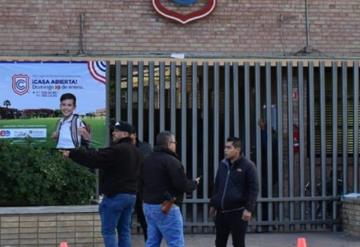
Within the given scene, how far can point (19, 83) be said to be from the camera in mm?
11094

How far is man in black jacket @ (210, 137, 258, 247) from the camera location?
306 inches

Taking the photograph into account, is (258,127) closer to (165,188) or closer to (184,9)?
(184,9)

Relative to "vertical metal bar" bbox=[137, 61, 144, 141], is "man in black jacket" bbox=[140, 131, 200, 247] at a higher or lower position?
lower

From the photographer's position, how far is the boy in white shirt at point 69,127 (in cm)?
1112

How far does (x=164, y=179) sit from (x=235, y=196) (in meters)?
0.91

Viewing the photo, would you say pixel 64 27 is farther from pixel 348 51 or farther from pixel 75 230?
pixel 348 51

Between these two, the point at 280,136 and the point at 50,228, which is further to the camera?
the point at 280,136

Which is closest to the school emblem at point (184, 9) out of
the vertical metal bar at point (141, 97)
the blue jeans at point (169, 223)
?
the vertical metal bar at point (141, 97)

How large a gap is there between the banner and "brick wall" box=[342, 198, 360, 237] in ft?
13.5

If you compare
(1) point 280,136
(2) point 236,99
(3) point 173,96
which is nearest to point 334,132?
(1) point 280,136

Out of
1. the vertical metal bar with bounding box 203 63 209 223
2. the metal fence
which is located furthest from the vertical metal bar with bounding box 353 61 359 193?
the vertical metal bar with bounding box 203 63 209 223

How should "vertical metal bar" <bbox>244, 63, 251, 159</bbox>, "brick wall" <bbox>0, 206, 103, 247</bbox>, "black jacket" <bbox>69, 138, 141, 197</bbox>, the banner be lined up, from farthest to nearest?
"vertical metal bar" <bbox>244, 63, 251, 159</bbox> → the banner → "brick wall" <bbox>0, 206, 103, 247</bbox> → "black jacket" <bbox>69, 138, 141, 197</bbox>

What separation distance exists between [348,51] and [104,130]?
478 cm

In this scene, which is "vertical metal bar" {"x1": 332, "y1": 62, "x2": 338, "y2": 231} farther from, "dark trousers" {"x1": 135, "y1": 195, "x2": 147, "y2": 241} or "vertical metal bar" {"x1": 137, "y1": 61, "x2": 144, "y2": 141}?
"dark trousers" {"x1": 135, "y1": 195, "x2": 147, "y2": 241}
